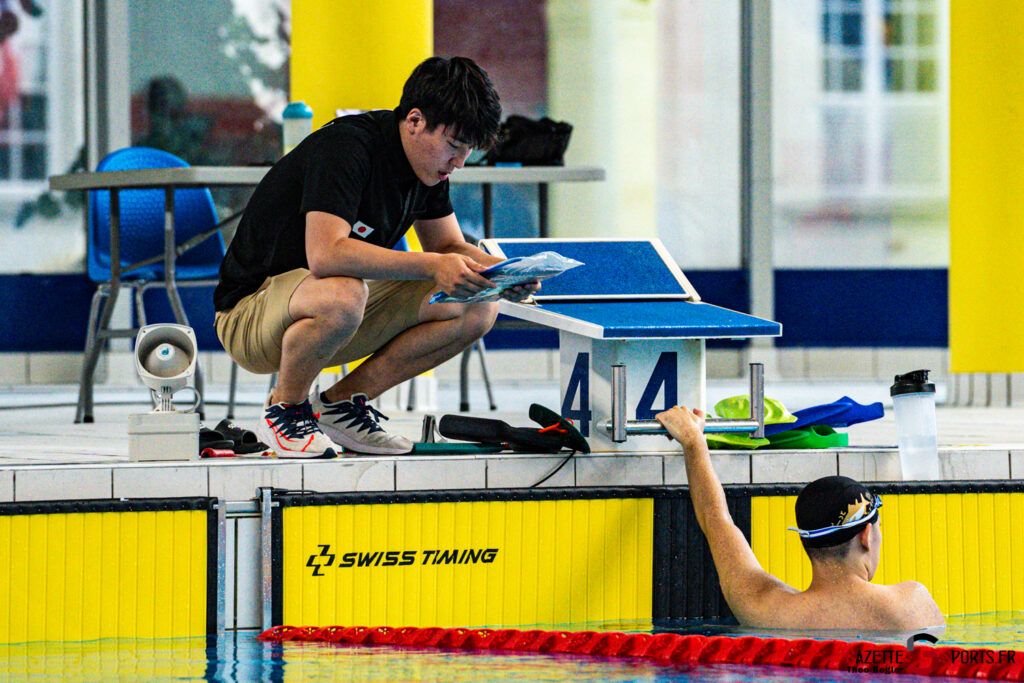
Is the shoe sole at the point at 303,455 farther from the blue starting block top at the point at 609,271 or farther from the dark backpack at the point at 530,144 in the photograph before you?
the dark backpack at the point at 530,144

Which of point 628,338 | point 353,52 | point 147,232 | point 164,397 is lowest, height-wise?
point 164,397

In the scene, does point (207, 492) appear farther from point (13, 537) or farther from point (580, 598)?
point (580, 598)

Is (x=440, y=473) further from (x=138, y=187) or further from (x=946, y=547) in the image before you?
(x=138, y=187)

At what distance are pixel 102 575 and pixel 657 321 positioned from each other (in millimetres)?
1396

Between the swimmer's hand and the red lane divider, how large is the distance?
0.76 meters

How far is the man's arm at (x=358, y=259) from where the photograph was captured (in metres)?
2.92

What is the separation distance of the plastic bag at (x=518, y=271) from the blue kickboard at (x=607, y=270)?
480 millimetres

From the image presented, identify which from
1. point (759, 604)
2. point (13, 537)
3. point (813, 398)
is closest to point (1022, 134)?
point (813, 398)

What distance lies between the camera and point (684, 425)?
10.3 ft

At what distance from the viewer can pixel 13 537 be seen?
285cm

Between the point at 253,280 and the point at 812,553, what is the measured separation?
151 centimetres

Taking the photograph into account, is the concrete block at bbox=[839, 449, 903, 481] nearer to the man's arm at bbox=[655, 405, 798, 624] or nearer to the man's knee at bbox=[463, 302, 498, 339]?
the man's arm at bbox=[655, 405, 798, 624]

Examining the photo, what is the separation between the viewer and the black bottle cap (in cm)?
334

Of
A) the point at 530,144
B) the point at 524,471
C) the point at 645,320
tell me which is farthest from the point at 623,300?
the point at 530,144
